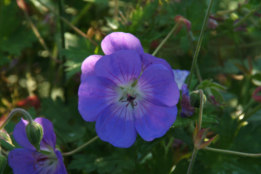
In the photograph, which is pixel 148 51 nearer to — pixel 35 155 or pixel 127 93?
pixel 127 93

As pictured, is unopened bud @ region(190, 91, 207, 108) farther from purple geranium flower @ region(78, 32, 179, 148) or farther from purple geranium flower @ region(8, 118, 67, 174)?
purple geranium flower @ region(8, 118, 67, 174)

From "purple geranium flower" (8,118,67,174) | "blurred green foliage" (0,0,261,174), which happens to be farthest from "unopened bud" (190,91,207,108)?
"purple geranium flower" (8,118,67,174)

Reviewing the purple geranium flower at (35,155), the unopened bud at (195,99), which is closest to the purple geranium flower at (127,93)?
the unopened bud at (195,99)

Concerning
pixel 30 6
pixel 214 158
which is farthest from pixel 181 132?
pixel 30 6

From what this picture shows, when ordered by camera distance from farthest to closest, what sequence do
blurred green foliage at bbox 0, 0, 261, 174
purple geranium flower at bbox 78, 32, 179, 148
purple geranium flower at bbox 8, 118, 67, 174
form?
1. blurred green foliage at bbox 0, 0, 261, 174
2. purple geranium flower at bbox 8, 118, 67, 174
3. purple geranium flower at bbox 78, 32, 179, 148

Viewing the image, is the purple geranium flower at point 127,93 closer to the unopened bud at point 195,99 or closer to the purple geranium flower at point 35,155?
the unopened bud at point 195,99

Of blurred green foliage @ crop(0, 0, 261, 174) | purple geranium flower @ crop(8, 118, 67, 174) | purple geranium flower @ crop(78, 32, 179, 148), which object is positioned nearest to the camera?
purple geranium flower @ crop(78, 32, 179, 148)

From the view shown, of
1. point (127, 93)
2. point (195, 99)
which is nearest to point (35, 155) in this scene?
point (127, 93)

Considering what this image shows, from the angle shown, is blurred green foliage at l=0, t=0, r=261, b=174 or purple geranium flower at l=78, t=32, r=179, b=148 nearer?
purple geranium flower at l=78, t=32, r=179, b=148
